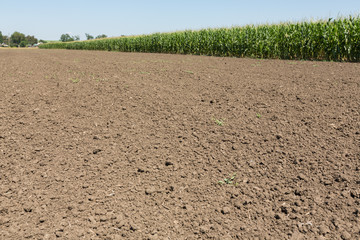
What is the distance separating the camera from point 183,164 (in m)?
3.57

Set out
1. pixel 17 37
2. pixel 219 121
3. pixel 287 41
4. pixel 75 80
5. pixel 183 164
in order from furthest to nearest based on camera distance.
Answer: pixel 17 37, pixel 287 41, pixel 75 80, pixel 219 121, pixel 183 164

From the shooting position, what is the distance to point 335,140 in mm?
3871

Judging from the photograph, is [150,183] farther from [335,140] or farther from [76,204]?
[335,140]

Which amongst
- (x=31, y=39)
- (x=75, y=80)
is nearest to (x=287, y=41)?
(x=75, y=80)

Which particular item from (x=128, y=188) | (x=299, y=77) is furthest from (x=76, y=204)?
(x=299, y=77)

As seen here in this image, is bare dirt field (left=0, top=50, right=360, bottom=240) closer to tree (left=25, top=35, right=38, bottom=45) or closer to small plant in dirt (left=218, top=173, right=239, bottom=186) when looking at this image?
small plant in dirt (left=218, top=173, right=239, bottom=186)

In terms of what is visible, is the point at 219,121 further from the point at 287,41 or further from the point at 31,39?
the point at 31,39

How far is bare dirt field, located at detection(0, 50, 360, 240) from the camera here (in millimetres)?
2723

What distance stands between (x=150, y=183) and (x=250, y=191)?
1.16 meters

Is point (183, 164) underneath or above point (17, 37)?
underneath

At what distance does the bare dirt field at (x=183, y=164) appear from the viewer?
272 centimetres

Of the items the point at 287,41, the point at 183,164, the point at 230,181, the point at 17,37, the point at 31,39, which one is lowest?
the point at 230,181

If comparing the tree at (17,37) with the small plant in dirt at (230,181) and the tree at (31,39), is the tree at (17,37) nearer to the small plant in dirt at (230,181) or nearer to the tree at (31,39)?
the tree at (31,39)

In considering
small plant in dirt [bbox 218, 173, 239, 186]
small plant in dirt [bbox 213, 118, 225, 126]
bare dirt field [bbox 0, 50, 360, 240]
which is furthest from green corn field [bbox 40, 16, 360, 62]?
small plant in dirt [bbox 218, 173, 239, 186]
